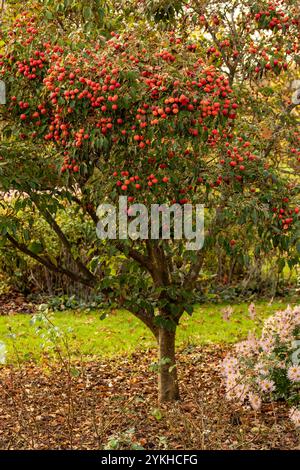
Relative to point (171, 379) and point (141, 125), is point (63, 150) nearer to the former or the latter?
point (141, 125)

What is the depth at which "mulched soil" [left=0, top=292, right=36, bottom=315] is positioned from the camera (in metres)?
9.32

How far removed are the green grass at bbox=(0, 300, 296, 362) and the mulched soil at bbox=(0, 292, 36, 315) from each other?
42 cm

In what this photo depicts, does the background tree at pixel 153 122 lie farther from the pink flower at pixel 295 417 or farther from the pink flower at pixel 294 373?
the pink flower at pixel 295 417

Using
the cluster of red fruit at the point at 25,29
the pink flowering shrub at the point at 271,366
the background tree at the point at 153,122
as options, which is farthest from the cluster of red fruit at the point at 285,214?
the cluster of red fruit at the point at 25,29

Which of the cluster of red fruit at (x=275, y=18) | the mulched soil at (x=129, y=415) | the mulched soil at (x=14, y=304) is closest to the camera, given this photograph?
the mulched soil at (x=129, y=415)

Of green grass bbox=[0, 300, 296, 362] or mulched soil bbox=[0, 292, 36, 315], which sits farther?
mulched soil bbox=[0, 292, 36, 315]

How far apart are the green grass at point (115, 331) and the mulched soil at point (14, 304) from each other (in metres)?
0.42

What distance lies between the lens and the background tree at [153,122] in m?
3.82

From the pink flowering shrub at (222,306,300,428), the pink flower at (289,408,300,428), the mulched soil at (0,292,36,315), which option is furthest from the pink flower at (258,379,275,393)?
the mulched soil at (0,292,36,315)

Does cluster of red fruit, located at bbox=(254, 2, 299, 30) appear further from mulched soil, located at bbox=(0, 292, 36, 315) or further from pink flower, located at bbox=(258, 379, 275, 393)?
mulched soil, located at bbox=(0, 292, 36, 315)

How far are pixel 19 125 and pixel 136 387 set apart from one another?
8.64ft

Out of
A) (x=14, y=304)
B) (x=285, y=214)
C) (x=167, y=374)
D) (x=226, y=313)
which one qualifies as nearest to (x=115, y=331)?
(x=14, y=304)
